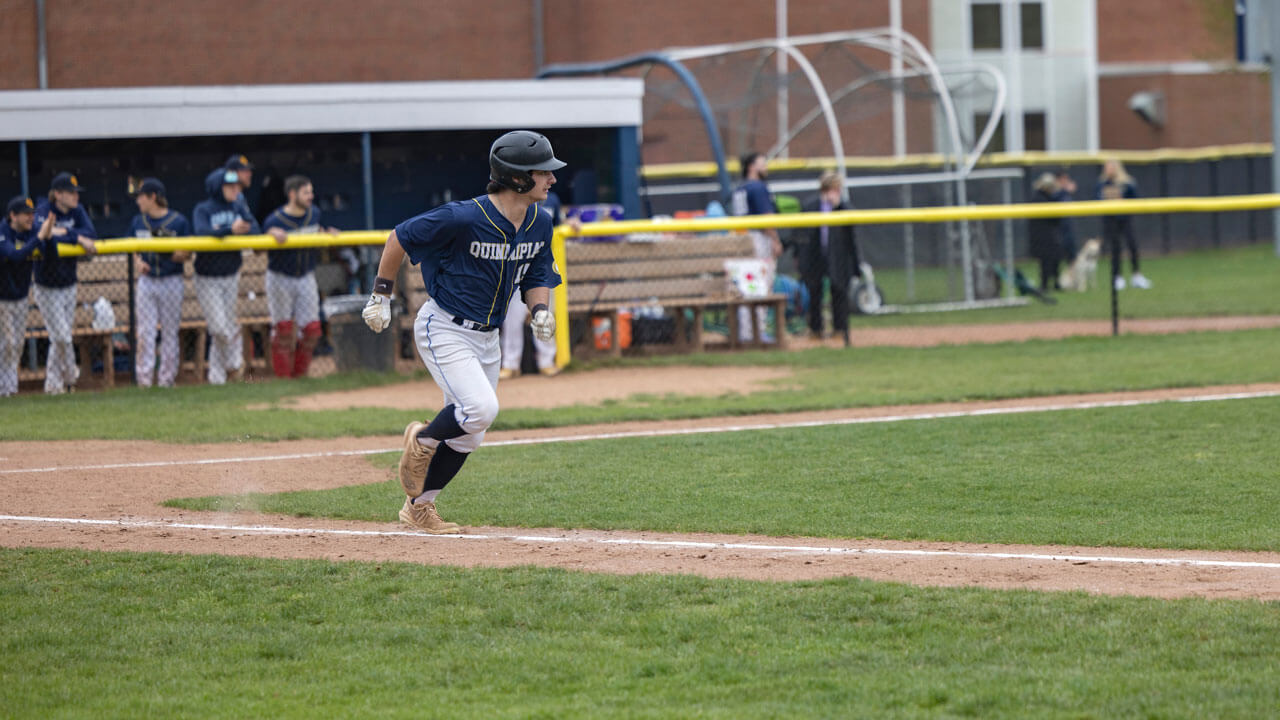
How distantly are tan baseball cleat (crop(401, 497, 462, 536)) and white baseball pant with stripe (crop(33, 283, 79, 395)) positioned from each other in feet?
21.2

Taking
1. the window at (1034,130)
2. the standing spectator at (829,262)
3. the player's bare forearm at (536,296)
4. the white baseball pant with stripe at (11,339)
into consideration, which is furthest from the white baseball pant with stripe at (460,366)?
the window at (1034,130)

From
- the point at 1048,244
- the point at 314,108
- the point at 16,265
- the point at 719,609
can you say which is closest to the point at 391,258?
the point at 719,609

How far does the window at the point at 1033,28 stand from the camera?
30531mm

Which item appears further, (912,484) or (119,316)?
(119,316)

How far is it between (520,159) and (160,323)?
23.7 ft

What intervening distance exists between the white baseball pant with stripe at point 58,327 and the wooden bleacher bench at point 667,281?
430 cm

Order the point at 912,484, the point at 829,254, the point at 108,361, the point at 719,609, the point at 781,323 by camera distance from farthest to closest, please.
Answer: the point at 829,254 → the point at 781,323 → the point at 108,361 → the point at 912,484 → the point at 719,609

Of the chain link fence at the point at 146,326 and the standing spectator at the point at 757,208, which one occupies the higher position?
the standing spectator at the point at 757,208

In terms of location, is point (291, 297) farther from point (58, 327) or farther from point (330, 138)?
point (330, 138)

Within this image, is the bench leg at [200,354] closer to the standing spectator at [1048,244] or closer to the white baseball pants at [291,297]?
the white baseball pants at [291,297]

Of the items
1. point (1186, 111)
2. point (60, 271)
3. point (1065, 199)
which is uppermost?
point (1186, 111)

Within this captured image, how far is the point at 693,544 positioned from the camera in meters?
6.38

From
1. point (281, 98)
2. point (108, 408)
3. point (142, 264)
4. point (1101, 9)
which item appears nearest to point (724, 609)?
point (108, 408)

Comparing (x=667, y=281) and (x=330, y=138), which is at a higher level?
(x=330, y=138)
